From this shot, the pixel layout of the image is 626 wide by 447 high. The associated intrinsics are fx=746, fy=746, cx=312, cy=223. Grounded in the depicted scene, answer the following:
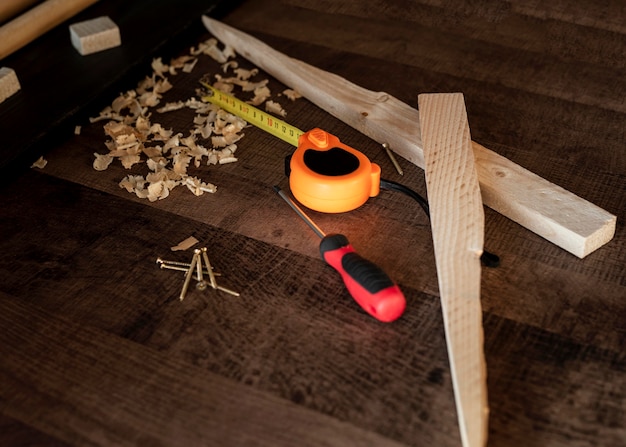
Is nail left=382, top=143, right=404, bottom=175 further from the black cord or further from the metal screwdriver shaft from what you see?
the metal screwdriver shaft

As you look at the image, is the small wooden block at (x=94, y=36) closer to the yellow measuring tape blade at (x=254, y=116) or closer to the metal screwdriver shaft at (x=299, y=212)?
the yellow measuring tape blade at (x=254, y=116)

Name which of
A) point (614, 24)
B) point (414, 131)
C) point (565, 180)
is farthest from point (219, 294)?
point (614, 24)

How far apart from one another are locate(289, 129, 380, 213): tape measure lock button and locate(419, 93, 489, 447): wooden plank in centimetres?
14

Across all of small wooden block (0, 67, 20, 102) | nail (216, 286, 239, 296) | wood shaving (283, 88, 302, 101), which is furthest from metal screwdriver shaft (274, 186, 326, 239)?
small wooden block (0, 67, 20, 102)

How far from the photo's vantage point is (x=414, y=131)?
5.98 ft

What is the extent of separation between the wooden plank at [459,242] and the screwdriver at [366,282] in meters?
0.10

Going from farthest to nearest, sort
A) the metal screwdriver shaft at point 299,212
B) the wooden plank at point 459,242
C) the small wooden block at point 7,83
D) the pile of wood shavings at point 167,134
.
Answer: the small wooden block at point 7,83, the pile of wood shavings at point 167,134, the metal screwdriver shaft at point 299,212, the wooden plank at point 459,242

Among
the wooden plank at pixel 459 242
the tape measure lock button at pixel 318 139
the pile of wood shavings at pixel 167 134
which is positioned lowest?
the pile of wood shavings at pixel 167 134

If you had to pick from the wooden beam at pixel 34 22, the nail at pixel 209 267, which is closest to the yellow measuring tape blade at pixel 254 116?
the nail at pixel 209 267

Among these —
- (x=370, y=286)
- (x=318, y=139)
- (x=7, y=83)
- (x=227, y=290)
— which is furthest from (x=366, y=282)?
(x=7, y=83)

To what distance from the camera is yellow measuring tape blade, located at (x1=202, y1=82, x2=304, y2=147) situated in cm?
186

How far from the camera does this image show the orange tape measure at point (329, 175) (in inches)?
63.6

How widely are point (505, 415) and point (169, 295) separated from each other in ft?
2.24

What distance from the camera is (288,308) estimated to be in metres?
1.47
